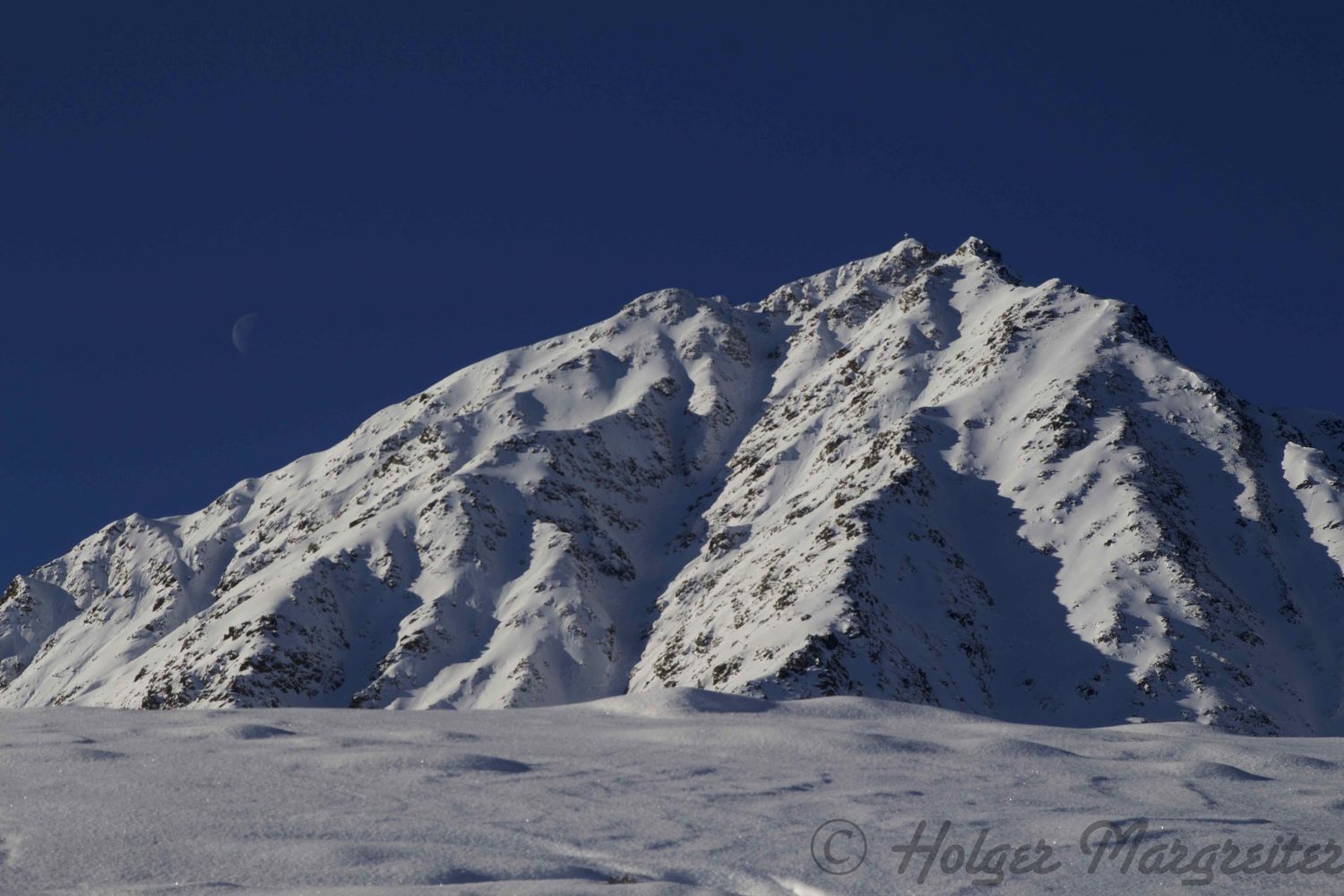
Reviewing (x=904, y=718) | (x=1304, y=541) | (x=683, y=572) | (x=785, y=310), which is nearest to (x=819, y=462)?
(x=683, y=572)

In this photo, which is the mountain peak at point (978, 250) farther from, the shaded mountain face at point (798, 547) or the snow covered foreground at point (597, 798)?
the snow covered foreground at point (597, 798)

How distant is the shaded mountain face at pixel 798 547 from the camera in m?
79.9

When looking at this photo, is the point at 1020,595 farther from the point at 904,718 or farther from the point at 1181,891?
the point at 1181,891

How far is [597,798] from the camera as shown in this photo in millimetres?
11523

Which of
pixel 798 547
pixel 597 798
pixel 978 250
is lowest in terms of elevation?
pixel 597 798

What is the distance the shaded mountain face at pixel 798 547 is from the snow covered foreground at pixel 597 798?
56.5 m

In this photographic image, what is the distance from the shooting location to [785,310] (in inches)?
7347

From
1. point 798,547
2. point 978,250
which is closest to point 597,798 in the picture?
point 798,547

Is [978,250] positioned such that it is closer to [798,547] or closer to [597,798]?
[798,547]

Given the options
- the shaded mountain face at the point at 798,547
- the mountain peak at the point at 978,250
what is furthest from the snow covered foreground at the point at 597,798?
the mountain peak at the point at 978,250

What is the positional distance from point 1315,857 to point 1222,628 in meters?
77.8

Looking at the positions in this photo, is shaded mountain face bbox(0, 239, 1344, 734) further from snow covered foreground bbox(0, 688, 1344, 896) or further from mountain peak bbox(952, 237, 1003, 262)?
snow covered foreground bbox(0, 688, 1344, 896)

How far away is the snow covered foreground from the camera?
29.8 feet

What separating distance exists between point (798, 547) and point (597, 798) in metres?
84.6
